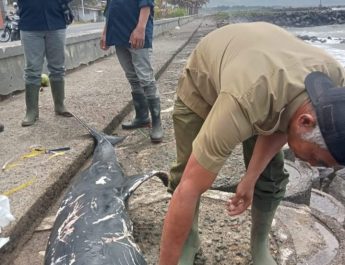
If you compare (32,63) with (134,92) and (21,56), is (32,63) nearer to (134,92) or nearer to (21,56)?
(134,92)

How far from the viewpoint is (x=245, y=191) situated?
217 cm

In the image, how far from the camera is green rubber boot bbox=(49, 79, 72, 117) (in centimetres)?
489

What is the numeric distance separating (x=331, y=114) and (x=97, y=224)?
1.46 metres

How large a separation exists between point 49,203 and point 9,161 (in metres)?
0.72

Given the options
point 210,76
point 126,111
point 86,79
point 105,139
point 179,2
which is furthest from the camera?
point 179,2

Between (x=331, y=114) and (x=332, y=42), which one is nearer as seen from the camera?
(x=331, y=114)

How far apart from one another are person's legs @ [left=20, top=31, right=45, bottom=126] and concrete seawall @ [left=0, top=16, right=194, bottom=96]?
157 centimetres

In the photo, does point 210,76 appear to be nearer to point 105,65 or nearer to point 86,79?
point 86,79

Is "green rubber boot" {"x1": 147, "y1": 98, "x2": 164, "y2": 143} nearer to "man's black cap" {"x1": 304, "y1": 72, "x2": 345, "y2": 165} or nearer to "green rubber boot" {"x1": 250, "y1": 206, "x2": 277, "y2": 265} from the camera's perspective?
"green rubber boot" {"x1": 250, "y1": 206, "x2": 277, "y2": 265}

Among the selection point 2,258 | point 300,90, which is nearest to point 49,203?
point 2,258

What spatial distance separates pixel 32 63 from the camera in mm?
4574

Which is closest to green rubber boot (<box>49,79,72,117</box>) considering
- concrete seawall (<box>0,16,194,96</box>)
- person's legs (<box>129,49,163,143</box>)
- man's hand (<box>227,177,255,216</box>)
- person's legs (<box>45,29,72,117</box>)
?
person's legs (<box>45,29,72,117</box>)

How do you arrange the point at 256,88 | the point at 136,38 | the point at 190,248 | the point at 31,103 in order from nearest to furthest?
the point at 256,88 < the point at 190,248 < the point at 136,38 < the point at 31,103

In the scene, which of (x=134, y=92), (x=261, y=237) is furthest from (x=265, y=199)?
(x=134, y=92)
